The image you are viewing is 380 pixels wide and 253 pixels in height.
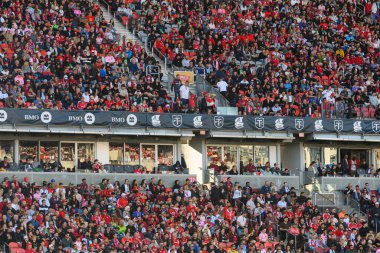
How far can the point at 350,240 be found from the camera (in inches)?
1902

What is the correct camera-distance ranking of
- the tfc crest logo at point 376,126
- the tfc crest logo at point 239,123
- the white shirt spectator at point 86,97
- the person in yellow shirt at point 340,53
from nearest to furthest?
the white shirt spectator at point 86,97
the tfc crest logo at point 239,123
the tfc crest logo at point 376,126
the person in yellow shirt at point 340,53

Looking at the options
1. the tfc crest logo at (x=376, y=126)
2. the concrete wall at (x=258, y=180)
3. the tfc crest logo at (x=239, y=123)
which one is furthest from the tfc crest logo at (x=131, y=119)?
the tfc crest logo at (x=376, y=126)

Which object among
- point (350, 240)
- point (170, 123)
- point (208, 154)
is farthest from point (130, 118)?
point (350, 240)

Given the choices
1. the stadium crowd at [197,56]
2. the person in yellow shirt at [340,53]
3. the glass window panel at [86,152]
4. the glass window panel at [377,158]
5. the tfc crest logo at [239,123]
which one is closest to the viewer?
the stadium crowd at [197,56]

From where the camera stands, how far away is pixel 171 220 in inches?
1817

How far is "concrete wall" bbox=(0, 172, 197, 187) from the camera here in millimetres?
47812

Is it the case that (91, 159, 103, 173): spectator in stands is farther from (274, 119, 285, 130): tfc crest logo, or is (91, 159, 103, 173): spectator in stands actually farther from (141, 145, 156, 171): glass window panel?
(274, 119, 285, 130): tfc crest logo

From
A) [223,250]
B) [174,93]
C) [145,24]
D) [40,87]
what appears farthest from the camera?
[145,24]

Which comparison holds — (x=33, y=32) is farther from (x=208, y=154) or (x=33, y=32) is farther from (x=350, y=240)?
(x=350, y=240)

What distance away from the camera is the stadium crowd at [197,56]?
50.8 metres

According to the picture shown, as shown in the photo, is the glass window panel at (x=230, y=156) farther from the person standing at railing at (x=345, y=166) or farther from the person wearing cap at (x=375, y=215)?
the person wearing cap at (x=375, y=215)

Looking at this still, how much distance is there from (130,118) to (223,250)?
740 cm

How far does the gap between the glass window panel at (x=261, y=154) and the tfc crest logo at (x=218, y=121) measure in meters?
3.44

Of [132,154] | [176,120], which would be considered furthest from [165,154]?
[176,120]
